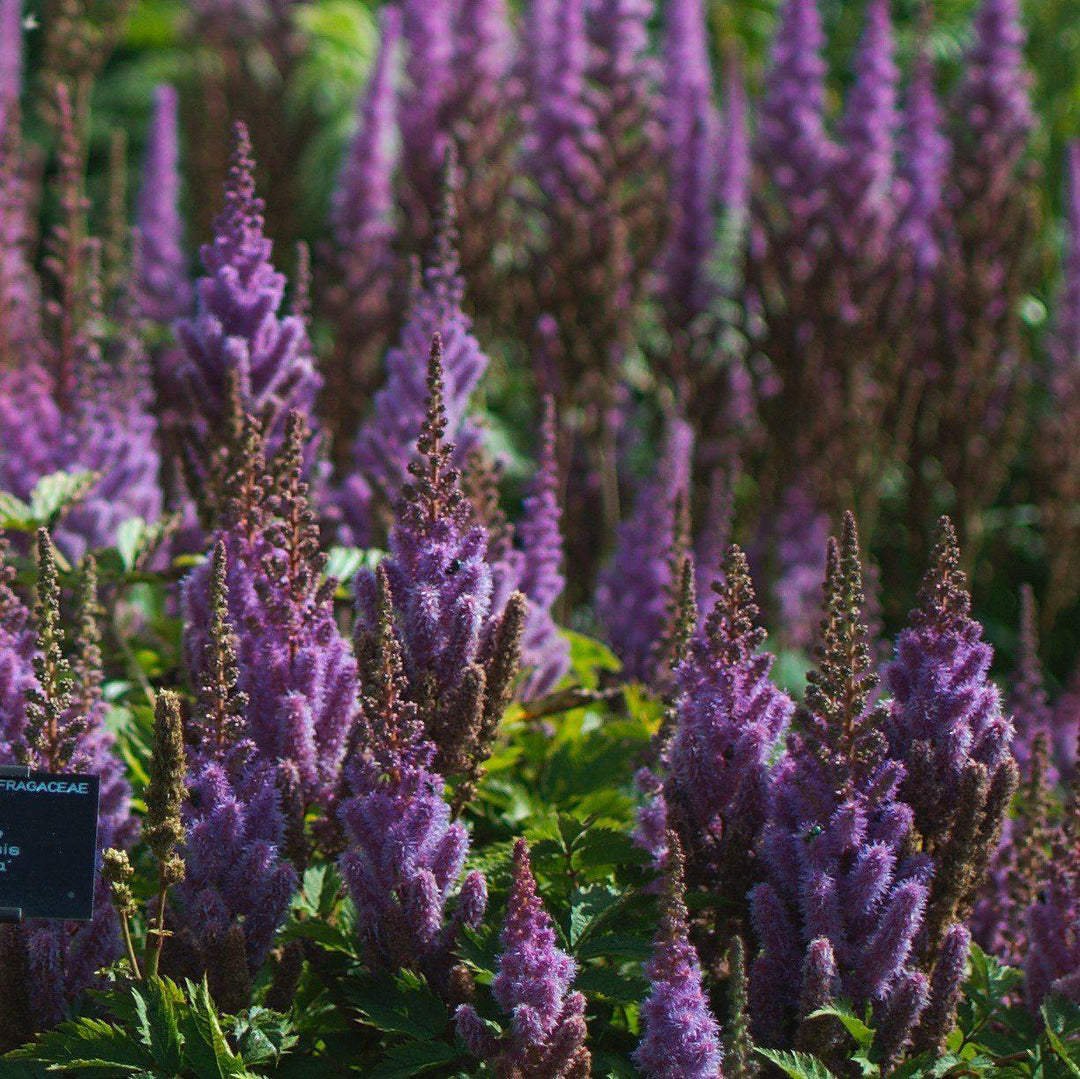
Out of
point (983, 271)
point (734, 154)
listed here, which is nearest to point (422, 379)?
point (983, 271)

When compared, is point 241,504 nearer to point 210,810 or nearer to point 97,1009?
point 210,810

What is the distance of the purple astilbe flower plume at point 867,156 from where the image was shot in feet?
17.8

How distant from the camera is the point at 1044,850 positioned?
2.71 m

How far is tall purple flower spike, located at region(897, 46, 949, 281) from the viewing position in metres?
5.83

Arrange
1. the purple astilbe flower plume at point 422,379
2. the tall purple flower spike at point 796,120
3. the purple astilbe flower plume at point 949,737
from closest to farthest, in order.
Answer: the purple astilbe flower plume at point 949,737, the purple astilbe flower plume at point 422,379, the tall purple flower spike at point 796,120

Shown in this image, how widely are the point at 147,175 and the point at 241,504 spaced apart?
17.1 ft

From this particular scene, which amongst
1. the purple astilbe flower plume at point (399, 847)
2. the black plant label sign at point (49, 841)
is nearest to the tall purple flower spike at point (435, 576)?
the purple astilbe flower plume at point (399, 847)

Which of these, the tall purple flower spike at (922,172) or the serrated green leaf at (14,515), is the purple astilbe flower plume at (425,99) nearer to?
the tall purple flower spike at (922,172)

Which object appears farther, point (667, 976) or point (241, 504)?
point (241, 504)

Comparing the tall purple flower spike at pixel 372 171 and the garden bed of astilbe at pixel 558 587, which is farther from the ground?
the tall purple flower spike at pixel 372 171

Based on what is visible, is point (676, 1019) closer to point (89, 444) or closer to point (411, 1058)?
point (411, 1058)

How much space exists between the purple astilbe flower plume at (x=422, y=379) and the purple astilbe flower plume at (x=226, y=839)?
A: 1.20 meters

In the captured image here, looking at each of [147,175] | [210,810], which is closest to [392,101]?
[147,175]

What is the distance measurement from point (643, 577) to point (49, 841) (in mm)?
2012
